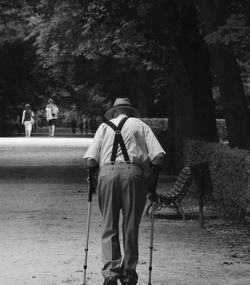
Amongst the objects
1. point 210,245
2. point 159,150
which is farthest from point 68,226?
point 159,150

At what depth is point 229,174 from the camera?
13.0 m

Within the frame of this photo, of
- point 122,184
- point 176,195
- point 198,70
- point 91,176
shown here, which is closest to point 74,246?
point 91,176

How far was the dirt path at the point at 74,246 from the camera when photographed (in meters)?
8.80

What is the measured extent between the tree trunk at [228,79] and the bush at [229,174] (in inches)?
21.0

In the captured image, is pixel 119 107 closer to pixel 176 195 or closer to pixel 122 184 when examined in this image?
pixel 122 184

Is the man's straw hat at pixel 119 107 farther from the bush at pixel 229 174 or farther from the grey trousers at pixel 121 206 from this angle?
the bush at pixel 229 174

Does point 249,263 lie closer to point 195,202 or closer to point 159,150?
point 159,150

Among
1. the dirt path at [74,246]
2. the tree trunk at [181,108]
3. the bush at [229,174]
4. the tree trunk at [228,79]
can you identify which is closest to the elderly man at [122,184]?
the dirt path at [74,246]

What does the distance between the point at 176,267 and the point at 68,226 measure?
11.9ft

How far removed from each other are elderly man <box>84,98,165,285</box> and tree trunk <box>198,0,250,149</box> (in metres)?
7.30

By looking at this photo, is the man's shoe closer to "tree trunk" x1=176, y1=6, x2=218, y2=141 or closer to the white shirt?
the white shirt

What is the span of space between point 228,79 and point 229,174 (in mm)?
2790

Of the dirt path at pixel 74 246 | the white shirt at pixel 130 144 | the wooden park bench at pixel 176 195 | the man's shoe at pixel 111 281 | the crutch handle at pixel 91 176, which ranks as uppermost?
the white shirt at pixel 130 144

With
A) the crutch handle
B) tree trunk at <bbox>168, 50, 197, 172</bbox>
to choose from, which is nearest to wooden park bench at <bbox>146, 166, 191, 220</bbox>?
the crutch handle
